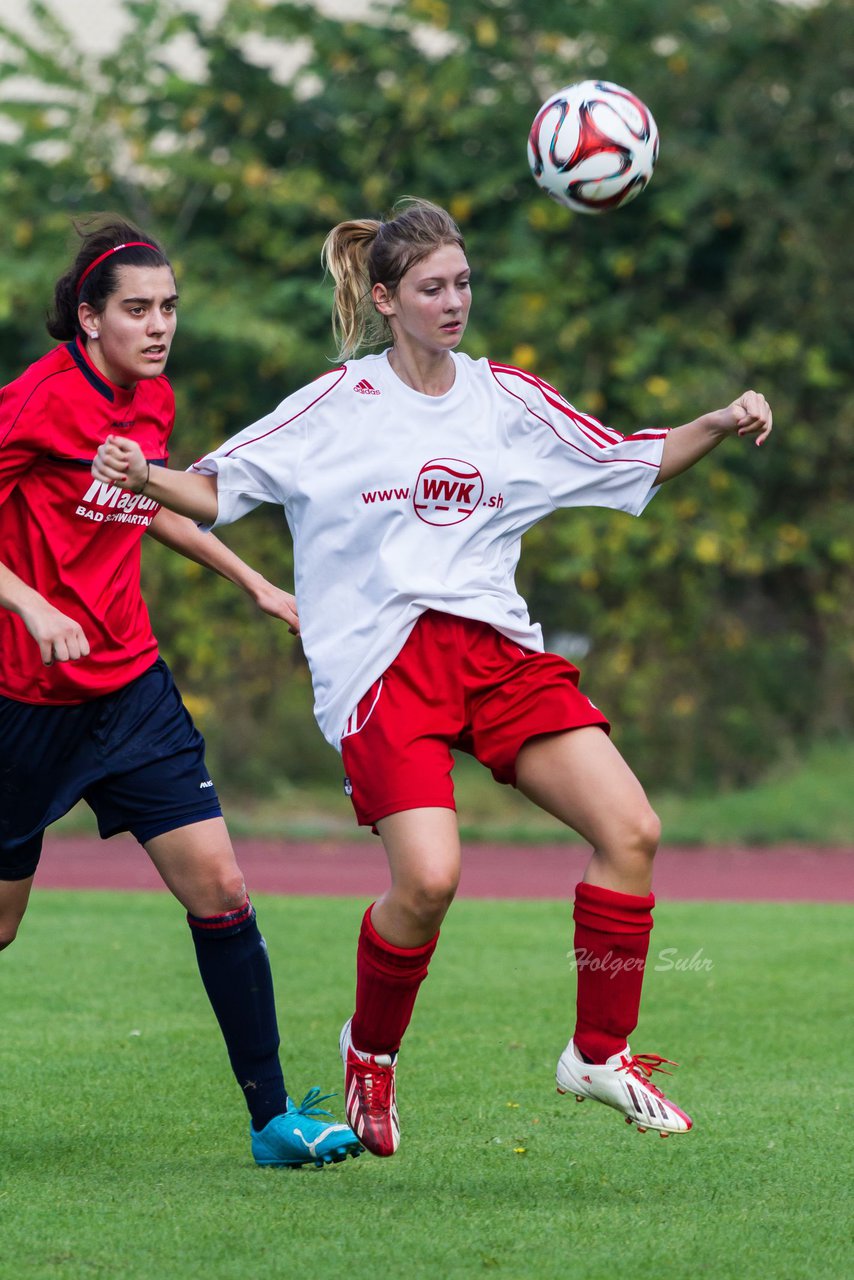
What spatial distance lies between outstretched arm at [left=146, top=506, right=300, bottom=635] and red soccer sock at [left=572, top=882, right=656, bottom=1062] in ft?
3.57

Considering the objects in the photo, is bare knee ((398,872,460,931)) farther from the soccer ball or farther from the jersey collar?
the soccer ball

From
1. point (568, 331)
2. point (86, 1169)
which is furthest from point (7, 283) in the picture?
point (86, 1169)

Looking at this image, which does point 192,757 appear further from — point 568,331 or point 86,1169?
point 568,331

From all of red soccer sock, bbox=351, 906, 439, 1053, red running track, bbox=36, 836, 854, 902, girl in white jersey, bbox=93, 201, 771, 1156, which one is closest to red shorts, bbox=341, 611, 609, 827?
girl in white jersey, bbox=93, 201, 771, 1156

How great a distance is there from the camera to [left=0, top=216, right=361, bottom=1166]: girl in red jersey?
418cm

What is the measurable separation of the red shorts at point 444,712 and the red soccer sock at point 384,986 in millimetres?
318

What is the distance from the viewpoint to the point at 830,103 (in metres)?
14.1

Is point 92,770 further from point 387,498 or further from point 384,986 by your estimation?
point 387,498

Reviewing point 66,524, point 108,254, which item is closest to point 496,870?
point 66,524

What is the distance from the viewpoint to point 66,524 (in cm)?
421

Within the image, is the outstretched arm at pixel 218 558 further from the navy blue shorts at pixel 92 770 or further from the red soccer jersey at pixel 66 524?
the navy blue shorts at pixel 92 770

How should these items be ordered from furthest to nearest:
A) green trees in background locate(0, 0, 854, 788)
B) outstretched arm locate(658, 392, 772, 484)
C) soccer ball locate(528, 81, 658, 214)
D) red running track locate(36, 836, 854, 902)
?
green trees in background locate(0, 0, 854, 788)
red running track locate(36, 836, 854, 902)
soccer ball locate(528, 81, 658, 214)
outstretched arm locate(658, 392, 772, 484)

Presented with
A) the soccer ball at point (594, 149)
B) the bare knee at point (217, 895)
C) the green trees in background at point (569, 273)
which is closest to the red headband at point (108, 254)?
the soccer ball at point (594, 149)

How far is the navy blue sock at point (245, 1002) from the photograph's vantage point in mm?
4281
